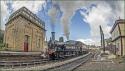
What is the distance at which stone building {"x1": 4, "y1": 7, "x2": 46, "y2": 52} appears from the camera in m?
27.4

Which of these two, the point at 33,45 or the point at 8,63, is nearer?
the point at 8,63

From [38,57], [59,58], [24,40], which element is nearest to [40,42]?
[24,40]

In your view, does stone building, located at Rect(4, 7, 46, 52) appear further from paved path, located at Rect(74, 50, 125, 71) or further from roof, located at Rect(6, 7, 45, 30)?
paved path, located at Rect(74, 50, 125, 71)

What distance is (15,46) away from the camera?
29125 mm

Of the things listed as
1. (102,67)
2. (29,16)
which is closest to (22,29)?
(29,16)

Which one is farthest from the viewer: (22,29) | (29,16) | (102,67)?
(29,16)

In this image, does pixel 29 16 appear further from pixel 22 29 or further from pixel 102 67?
pixel 102 67

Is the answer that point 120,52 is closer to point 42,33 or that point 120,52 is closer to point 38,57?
point 42,33

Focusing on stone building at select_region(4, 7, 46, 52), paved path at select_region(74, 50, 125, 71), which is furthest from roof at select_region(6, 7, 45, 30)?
paved path at select_region(74, 50, 125, 71)

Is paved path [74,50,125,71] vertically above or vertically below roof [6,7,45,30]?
below

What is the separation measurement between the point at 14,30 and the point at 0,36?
9820 millimetres

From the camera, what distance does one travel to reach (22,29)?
28531 mm

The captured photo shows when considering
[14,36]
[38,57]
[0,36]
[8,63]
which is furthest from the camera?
[0,36]

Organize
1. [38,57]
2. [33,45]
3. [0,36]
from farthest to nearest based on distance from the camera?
[0,36]
[33,45]
[38,57]
